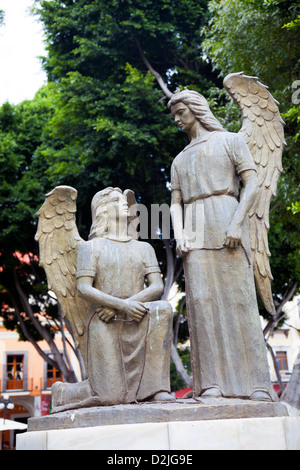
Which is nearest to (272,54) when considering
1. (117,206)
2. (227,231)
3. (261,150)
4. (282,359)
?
(261,150)

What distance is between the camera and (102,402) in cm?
425

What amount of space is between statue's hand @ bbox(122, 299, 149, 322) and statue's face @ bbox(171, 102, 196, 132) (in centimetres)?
175

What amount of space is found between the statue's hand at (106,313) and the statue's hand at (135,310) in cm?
12

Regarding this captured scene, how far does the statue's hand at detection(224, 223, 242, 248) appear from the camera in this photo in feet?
14.5

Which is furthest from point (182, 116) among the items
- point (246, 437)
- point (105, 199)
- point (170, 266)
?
point (170, 266)

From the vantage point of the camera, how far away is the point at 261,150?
5125 millimetres

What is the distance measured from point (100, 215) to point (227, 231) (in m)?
1.24

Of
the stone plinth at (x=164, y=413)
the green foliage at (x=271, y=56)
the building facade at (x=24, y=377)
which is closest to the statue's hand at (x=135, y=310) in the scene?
the stone plinth at (x=164, y=413)

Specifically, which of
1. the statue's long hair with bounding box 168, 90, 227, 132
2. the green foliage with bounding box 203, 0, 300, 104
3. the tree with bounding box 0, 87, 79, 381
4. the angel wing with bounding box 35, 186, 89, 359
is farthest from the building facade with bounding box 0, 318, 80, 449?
the statue's long hair with bounding box 168, 90, 227, 132

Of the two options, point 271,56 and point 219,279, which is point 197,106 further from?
point 271,56

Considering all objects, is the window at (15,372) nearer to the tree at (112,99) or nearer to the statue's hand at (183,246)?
the tree at (112,99)

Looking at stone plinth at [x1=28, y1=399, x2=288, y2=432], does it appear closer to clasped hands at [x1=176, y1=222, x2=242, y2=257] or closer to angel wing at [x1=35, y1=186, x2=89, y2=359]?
angel wing at [x1=35, y1=186, x2=89, y2=359]

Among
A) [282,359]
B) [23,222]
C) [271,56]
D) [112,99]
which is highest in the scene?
[112,99]

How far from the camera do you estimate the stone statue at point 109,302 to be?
434cm
